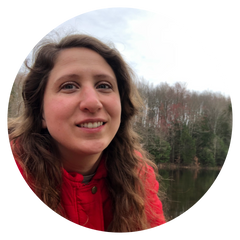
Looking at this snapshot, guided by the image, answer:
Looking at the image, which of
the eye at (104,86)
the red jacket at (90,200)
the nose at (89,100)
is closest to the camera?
the nose at (89,100)

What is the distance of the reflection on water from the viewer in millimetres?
1536

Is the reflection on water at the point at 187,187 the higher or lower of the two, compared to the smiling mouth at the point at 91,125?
lower

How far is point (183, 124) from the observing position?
5.10 ft

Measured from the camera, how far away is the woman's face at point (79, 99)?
1306 mm

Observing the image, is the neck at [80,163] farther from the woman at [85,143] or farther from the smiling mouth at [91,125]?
the smiling mouth at [91,125]

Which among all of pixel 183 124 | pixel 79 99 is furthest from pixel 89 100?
pixel 183 124

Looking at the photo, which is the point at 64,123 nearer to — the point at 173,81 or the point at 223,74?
the point at 173,81

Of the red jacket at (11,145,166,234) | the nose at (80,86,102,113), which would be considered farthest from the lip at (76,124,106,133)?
the red jacket at (11,145,166,234)

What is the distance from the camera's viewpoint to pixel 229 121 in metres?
1.61

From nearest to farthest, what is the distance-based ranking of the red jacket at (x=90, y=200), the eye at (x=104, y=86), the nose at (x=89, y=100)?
the nose at (x=89, y=100) → the eye at (x=104, y=86) → the red jacket at (x=90, y=200)

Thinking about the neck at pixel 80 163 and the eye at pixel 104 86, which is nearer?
the eye at pixel 104 86

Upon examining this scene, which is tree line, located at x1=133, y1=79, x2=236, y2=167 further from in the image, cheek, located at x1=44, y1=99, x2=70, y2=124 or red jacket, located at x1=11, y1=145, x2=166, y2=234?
cheek, located at x1=44, y1=99, x2=70, y2=124

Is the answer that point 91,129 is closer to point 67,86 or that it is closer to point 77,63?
point 67,86

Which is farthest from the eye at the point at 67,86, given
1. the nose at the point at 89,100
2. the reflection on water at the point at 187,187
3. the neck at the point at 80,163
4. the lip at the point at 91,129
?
the reflection on water at the point at 187,187
